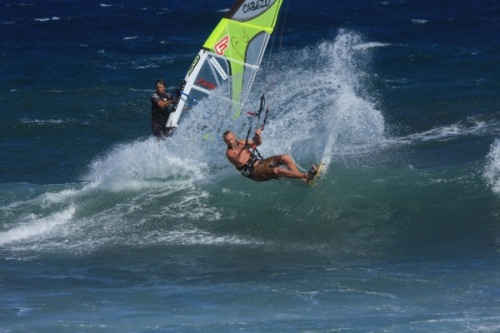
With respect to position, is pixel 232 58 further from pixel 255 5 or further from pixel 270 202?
pixel 270 202

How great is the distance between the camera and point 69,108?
23844 mm

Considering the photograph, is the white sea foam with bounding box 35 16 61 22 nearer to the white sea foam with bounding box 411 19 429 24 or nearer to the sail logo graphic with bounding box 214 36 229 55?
the white sea foam with bounding box 411 19 429 24

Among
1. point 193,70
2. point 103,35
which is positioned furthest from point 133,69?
point 193,70

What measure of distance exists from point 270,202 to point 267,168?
2.27 m

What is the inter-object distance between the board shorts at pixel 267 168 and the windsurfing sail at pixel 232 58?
9.84 ft

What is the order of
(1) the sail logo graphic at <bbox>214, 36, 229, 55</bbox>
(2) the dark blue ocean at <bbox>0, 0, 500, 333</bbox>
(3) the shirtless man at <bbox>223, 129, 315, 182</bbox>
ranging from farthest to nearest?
(1) the sail logo graphic at <bbox>214, 36, 229, 55</bbox> < (3) the shirtless man at <bbox>223, 129, 315, 182</bbox> < (2) the dark blue ocean at <bbox>0, 0, 500, 333</bbox>

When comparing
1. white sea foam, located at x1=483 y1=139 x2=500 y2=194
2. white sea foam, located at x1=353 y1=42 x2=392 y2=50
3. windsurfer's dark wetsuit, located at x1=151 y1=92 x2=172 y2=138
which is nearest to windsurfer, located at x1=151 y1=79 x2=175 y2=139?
windsurfer's dark wetsuit, located at x1=151 y1=92 x2=172 y2=138

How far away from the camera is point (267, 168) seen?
12789 millimetres

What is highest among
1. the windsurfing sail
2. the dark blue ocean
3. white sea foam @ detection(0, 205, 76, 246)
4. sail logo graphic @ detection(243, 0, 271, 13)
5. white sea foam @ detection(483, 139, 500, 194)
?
sail logo graphic @ detection(243, 0, 271, 13)

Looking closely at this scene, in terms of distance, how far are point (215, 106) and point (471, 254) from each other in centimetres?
512

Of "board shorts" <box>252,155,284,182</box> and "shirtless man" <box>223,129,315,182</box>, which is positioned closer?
"shirtless man" <box>223,129,315,182</box>

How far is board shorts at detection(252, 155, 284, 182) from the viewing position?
1277cm

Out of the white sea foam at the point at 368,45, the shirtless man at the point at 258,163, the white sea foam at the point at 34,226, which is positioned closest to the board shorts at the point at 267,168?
the shirtless man at the point at 258,163

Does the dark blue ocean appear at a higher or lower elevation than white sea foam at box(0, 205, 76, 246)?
higher
